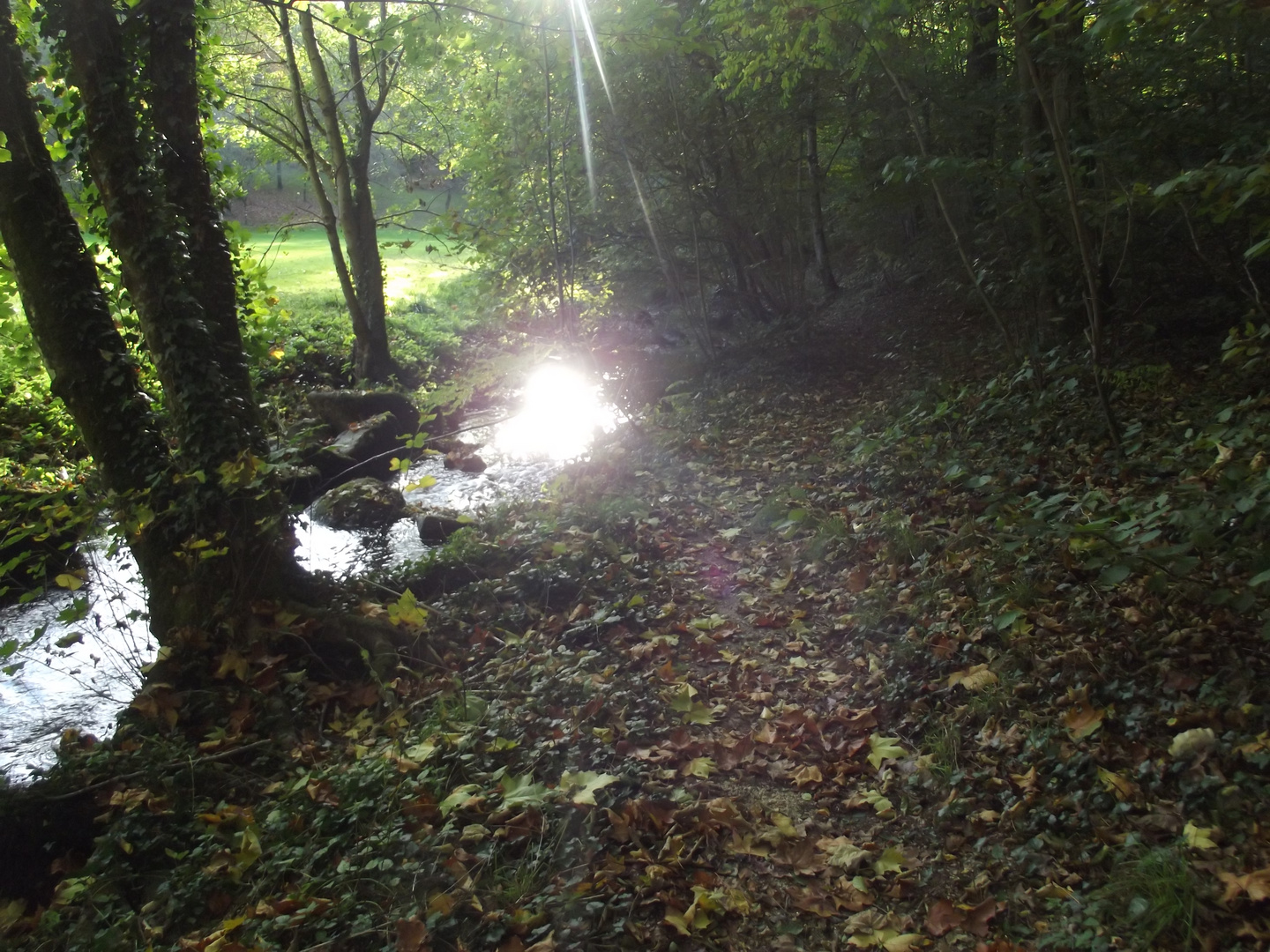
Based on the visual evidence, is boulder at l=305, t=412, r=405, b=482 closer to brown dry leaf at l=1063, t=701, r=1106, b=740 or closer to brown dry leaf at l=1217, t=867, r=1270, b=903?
brown dry leaf at l=1063, t=701, r=1106, b=740

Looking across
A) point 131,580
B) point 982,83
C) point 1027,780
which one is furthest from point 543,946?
point 982,83

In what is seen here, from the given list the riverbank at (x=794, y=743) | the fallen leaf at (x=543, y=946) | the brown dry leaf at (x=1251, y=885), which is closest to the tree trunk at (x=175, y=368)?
the riverbank at (x=794, y=743)

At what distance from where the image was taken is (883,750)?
13.4 ft

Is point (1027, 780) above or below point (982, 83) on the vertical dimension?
below

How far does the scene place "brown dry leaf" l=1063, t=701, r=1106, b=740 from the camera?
360 cm

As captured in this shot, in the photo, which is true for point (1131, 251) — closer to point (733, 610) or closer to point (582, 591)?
point (733, 610)

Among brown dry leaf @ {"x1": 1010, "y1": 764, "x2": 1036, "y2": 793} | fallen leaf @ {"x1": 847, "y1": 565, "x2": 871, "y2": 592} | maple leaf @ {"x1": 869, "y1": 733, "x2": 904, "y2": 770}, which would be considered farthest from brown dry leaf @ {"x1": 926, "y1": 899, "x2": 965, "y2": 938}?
fallen leaf @ {"x1": 847, "y1": 565, "x2": 871, "y2": 592}

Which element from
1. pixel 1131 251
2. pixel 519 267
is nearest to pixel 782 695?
pixel 1131 251

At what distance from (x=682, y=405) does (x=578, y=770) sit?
8.13 metres

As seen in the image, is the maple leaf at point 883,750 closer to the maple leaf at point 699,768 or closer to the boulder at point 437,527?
the maple leaf at point 699,768

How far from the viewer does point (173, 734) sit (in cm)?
500

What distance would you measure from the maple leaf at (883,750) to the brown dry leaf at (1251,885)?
1.47 m

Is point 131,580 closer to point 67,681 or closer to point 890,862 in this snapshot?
point 67,681

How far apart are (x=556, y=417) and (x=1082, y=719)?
11.6 m
